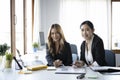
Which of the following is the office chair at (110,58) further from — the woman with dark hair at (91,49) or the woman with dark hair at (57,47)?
the woman with dark hair at (57,47)

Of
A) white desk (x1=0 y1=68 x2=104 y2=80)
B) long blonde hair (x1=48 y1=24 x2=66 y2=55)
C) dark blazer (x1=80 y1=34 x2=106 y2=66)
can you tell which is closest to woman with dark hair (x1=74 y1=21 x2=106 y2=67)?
dark blazer (x1=80 y1=34 x2=106 y2=66)

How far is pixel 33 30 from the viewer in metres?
5.29

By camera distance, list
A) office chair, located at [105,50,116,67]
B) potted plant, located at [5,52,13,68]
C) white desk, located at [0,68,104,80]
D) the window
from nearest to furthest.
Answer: white desk, located at [0,68,104,80] < potted plant, located at [5,52,13,68] < office chair, located at [105,50,116,67] < the window

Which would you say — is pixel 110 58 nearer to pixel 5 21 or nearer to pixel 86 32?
pixel 86 32

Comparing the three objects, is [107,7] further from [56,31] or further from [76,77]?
[76,77]

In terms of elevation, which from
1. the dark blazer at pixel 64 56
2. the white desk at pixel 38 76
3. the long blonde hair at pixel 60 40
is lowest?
the white desk at pixel 38 76

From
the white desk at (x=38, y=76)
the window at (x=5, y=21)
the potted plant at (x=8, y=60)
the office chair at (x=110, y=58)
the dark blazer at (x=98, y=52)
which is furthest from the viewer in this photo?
the window at (x=5, y=21)

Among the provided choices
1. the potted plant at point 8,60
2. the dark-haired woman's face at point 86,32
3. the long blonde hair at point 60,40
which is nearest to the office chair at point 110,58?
the dark-haired woman's face at point 86,32

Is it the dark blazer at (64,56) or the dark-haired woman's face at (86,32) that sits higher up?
the dark-haired woman's face at (86,32)

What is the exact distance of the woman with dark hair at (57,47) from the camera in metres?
2.88

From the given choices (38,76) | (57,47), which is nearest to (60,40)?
(57,47)

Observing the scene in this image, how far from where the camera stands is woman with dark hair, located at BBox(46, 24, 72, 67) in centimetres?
288

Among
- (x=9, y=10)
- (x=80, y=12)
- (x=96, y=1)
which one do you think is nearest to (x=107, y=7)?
(x=96, y=1)

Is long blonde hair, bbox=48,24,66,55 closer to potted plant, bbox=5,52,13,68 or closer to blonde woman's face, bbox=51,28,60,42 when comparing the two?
blonde woman's face, bbox=51,28,60,42
